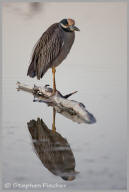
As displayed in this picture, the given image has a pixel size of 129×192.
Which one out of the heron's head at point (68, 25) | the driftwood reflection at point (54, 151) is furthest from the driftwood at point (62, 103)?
the heron's head at point (68, 25)

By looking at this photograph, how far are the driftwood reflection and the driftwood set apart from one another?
18 cm

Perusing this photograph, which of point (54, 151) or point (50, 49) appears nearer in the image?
point (54, 151)

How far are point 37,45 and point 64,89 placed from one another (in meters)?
0.36

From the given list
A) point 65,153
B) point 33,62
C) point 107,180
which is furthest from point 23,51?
point 107,180

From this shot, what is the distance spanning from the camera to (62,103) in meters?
2.76

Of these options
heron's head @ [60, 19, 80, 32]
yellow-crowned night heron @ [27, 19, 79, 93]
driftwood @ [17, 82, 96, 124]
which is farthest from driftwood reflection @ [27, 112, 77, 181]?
heron's head @ [60, 19, 80, 32]

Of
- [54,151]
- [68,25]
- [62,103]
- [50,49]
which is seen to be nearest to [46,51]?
[50,49]

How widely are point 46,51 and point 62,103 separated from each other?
38cm

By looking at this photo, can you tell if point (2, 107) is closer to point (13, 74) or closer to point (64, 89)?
point (13, 74)

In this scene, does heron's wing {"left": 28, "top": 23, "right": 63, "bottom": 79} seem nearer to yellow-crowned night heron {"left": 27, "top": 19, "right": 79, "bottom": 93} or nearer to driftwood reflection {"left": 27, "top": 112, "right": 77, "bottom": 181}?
yellow-crowned night heron {"left": 27, "top": 19, "right": 79, "bottom": 93}

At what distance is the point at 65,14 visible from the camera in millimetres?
2758

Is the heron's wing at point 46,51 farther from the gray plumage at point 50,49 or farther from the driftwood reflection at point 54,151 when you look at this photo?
the driftwood reflection at point 54,151

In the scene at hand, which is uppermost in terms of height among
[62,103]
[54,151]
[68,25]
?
[68,25]

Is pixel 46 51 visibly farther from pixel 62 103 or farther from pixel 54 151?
pixel 54 151
